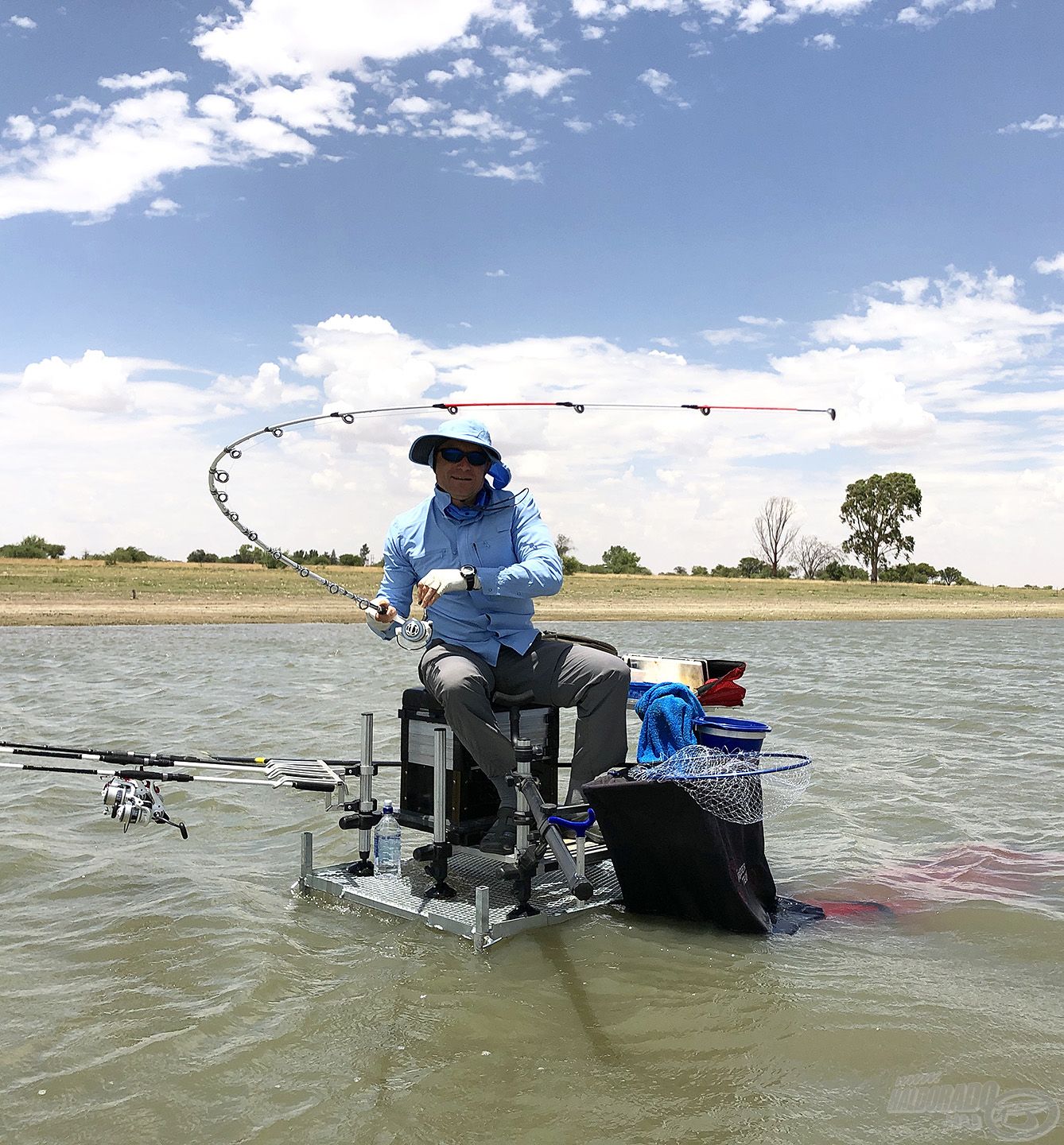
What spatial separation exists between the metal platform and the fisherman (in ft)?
0.64

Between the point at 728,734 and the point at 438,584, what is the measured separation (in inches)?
50.8

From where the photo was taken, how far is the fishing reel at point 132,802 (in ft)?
14.1

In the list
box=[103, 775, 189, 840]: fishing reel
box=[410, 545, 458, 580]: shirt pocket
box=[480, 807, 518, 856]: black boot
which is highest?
box=[410, 545, 458, 580]: shirt pocket

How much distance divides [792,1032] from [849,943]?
0.95 metres

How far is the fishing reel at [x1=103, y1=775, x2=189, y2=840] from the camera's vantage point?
429 cm

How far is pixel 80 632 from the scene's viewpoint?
67.2ft

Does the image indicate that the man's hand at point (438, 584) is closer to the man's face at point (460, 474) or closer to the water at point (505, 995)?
the man's face at point (460, 474)

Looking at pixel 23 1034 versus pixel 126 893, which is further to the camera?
pixel 126 893

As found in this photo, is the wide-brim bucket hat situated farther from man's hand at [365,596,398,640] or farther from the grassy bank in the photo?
the grassy bank

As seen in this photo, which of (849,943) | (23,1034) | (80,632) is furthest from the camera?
(80,632)

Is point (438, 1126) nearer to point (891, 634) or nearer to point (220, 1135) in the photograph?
point (220, 1135)

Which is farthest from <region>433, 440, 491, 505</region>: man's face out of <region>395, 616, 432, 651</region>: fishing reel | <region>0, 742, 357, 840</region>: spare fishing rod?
<region>0, 742, 357, 840</region>: spare fishing rod

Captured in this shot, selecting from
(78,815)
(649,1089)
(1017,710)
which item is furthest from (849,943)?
(1017,710)

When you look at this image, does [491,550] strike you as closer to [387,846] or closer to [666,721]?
[666,721]
